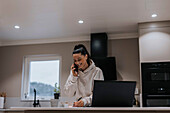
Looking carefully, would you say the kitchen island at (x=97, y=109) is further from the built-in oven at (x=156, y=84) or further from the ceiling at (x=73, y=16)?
the built-in oven at (x=156, y=84)

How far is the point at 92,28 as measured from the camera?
14.5 ft

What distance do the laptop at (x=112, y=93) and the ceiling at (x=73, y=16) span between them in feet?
6.55

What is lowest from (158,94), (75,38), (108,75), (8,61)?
(158,94)

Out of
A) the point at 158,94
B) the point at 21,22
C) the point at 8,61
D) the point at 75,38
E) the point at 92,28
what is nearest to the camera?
the point at 158,94

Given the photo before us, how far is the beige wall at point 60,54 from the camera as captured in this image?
4.55 metres

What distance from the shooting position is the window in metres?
5.11

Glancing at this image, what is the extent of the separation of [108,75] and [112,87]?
2.92m

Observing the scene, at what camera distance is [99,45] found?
452 cm

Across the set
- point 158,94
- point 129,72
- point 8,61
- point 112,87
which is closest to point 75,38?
point 129,72

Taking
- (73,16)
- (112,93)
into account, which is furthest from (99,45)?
(112,93)

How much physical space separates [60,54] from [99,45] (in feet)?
3.21

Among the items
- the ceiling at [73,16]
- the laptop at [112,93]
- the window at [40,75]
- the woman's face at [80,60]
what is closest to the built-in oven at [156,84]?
the ceiling at [73,16]

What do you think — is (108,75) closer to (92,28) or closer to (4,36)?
(92,28)

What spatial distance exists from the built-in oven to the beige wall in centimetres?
54
